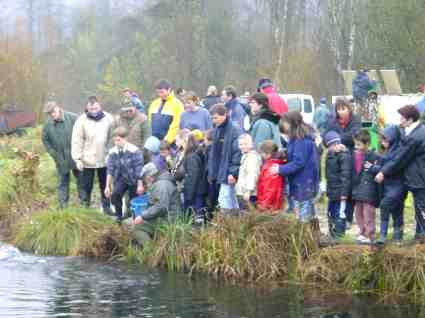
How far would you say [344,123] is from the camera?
12516 mm

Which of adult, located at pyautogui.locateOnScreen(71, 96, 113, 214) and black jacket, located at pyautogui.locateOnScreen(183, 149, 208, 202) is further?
adult, located at pyautogui.locateOnScreen(71, 96, 113, 214)

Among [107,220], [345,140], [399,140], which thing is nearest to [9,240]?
[107,220]

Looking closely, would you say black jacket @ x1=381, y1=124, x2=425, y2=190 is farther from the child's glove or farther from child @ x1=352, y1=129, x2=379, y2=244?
the child's glove

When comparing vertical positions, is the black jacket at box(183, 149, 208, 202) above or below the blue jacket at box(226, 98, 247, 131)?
below

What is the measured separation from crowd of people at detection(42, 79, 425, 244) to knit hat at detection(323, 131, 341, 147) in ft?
0.04

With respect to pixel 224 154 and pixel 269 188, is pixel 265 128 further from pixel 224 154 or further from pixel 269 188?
pixel 269 188

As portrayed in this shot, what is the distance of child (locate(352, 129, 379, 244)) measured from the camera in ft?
38.0

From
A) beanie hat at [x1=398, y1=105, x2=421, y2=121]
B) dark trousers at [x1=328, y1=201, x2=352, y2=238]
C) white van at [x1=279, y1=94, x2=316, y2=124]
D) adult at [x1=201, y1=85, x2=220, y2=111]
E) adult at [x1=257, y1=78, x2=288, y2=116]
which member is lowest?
dark trousers at [x1=328, y1=201, x2=352, y2=238]

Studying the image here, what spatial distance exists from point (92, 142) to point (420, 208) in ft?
19.4

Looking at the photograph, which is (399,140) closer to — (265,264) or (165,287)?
(265,264)

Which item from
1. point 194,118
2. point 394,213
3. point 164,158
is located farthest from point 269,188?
point 194,118

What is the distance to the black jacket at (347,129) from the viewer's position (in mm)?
12367

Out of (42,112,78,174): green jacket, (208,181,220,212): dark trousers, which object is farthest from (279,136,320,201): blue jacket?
(42,112,78,174): green jacket

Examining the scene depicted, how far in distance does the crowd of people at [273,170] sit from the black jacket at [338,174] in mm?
12
